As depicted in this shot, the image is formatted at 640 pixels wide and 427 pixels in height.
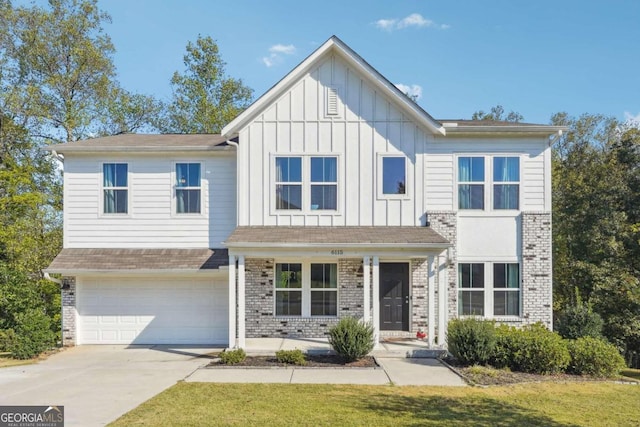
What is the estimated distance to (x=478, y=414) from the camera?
7016 millimetres

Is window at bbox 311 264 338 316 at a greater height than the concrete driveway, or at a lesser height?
greater

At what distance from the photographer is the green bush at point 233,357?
10477 mm

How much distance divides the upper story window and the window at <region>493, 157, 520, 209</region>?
16.6 ft

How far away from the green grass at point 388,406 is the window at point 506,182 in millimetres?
5747

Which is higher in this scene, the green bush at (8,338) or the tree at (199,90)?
the tree at (199,90)

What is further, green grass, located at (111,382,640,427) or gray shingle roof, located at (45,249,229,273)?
gray shingle roof, located at (45,249,229,273)

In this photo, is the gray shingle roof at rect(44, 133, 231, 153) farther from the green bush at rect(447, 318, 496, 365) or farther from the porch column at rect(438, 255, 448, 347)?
the green bush at rect(447, 318, 496, 365)

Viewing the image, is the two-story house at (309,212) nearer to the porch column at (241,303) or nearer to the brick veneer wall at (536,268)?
the brick veneer wall at (536,268)

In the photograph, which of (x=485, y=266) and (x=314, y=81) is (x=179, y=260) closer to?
(x=314, y=81)

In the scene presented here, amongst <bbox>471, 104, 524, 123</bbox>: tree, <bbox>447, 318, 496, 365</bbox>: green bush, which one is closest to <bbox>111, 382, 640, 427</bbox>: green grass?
<bbox>447, 318, 496, 365</bbox>: green bush

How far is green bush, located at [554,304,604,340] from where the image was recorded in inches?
455

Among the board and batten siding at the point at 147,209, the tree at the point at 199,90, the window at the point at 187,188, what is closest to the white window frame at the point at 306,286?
the board and batten siding at the point at 147,209

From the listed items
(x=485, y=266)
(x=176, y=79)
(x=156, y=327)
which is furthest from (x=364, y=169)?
(x=176, y=79)

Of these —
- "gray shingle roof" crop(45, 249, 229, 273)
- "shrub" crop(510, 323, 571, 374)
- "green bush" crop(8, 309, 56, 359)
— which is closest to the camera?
"shrub" crop(510, 323, 571, 374)
